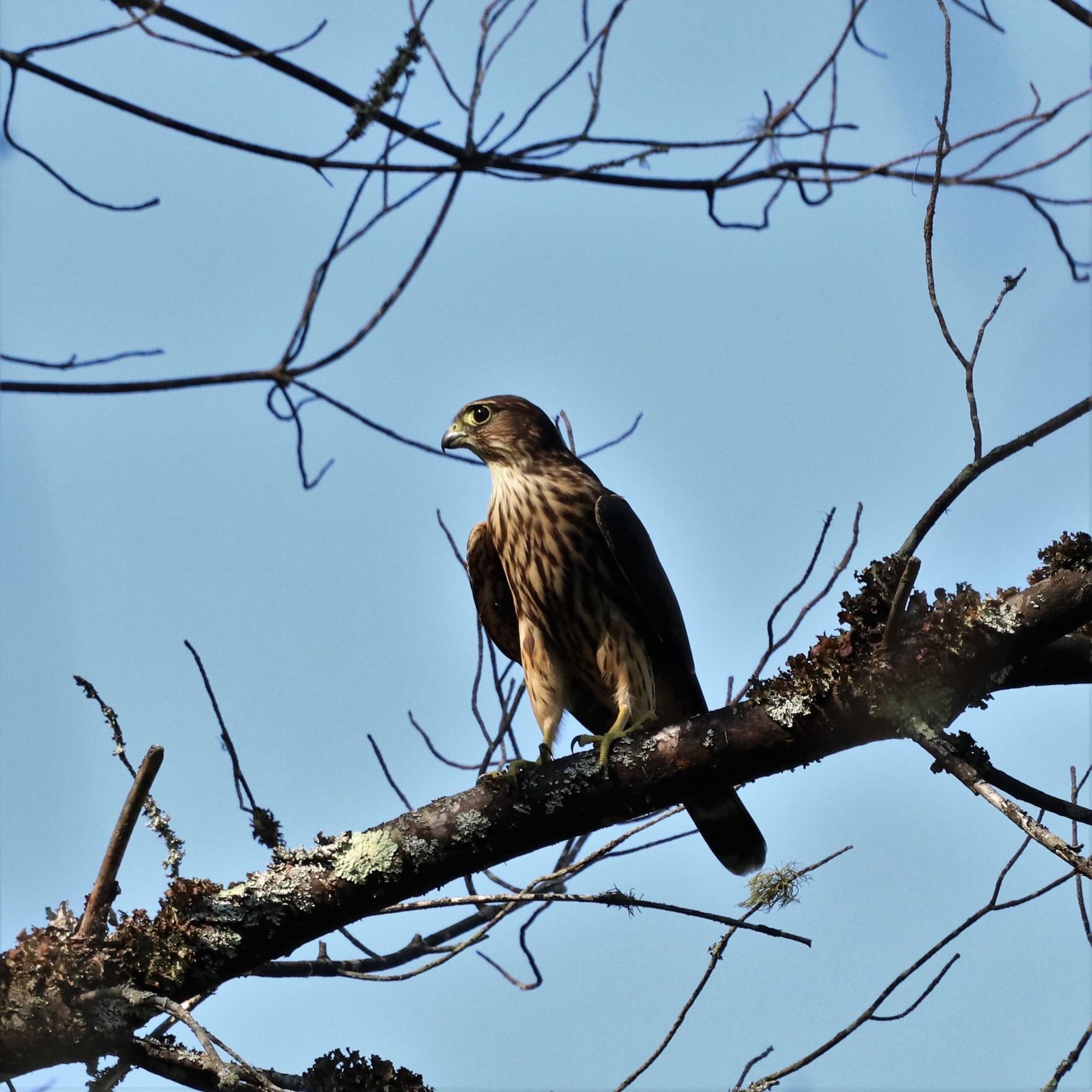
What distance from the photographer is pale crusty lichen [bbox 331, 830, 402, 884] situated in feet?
9.53

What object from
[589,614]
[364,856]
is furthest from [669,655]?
[364,856]

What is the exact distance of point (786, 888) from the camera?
305 centimetres

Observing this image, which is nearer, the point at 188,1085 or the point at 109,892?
the point at 188,1085

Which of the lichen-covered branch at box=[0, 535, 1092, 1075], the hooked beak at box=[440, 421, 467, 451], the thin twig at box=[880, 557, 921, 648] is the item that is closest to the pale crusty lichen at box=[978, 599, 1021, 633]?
the lichen-covered branch at box=[0, 535, 1092, 1075]

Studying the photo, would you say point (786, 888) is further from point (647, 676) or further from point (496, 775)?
point (647, 676)

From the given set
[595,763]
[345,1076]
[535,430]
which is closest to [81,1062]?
[345,1076]

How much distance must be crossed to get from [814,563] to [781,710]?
134 centimetres

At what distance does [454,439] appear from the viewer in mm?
5094

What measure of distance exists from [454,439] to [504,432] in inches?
9.9

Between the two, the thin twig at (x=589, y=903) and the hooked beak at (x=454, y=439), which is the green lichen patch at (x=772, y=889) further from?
the hooked beak at (x=454, y=439)

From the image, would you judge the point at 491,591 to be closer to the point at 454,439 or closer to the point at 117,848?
the point at 454,439

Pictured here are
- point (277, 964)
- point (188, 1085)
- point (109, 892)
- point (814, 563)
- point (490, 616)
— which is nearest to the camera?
point (188, 1085)

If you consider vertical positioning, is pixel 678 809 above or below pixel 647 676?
below

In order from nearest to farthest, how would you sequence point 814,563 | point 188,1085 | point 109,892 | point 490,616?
point 188,1085 → point 109,892 → point 814,563 → point 490,616
